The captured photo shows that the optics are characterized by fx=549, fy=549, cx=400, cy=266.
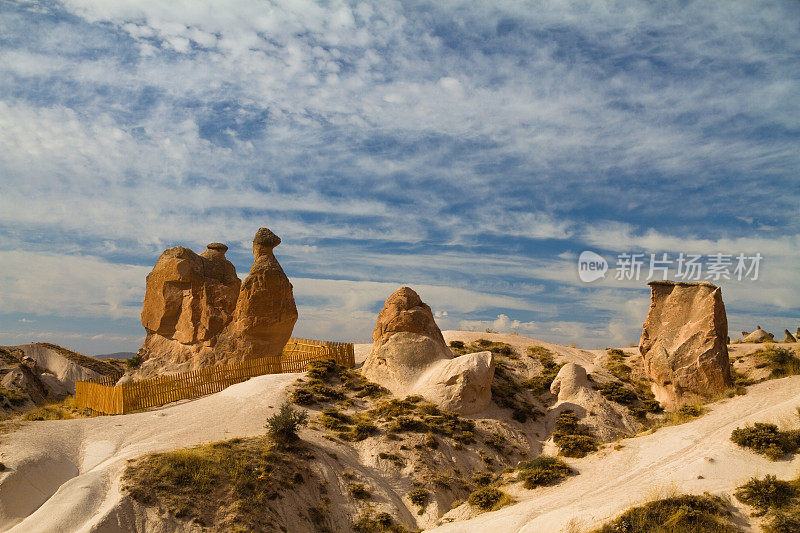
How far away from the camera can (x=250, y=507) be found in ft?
51.7

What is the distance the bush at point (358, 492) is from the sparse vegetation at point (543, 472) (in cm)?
533

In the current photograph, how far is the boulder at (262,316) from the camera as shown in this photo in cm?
3272

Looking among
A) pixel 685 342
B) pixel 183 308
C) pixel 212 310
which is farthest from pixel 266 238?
pixel 685 342

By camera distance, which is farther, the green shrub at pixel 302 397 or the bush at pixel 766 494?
the green shrub at pixel 302 397

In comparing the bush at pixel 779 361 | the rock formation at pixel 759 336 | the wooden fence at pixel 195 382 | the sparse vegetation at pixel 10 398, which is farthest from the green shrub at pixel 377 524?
the rock formation at pixel 759 336

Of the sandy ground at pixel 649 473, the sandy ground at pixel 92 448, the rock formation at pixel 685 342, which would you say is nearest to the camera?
the sandy ground at pixel 649 473

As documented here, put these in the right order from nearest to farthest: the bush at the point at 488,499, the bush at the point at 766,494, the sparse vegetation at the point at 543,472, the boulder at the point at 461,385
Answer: the bush at the point at 766,494 < the bush at the point at 488,499 < the sparse vegetation at the point at 543,472 < the boulder at the point at 461,385

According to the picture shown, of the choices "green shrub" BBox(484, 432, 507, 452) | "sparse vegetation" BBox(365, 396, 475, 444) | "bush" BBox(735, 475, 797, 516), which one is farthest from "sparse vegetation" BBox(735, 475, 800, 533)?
"sparse vegetation" BBox(365, 396, 475, 444)

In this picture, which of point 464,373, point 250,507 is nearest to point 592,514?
point 250,507

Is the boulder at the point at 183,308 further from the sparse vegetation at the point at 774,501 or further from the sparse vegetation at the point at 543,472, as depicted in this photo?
the sparse vegetation at the point at 774,501

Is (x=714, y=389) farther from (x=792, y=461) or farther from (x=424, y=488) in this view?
(x=424, y=488)

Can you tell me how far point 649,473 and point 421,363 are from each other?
1296 cm

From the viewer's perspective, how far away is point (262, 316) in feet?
107

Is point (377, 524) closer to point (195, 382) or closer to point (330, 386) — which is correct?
point (330, 386)
